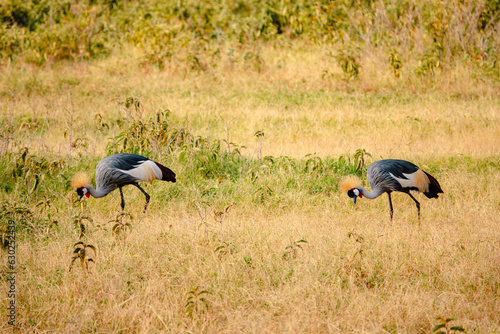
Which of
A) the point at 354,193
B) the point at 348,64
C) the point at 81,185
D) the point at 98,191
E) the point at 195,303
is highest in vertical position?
the point at 348,64

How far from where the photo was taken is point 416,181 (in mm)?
5340

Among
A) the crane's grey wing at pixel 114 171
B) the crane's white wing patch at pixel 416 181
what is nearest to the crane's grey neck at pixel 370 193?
the crane's white wing patch at pixel 416 181

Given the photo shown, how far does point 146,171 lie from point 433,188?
304cm

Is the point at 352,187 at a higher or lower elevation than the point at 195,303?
higher

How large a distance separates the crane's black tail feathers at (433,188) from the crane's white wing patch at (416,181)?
0.20 ft

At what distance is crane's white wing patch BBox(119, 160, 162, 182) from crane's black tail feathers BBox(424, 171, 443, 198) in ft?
9.43

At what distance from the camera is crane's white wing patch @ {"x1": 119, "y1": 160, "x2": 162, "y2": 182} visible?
220 inches

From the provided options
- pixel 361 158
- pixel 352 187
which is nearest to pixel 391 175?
pixel 352 187

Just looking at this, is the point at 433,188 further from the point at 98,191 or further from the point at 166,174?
the point at 98,191

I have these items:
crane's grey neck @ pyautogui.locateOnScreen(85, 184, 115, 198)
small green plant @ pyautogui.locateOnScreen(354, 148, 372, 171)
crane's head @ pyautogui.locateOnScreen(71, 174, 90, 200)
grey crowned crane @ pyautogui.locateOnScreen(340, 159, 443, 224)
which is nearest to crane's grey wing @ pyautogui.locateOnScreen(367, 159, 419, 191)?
grey crowned crane @ pyautogui.locateOnScreen(340, 159, 443, 224)

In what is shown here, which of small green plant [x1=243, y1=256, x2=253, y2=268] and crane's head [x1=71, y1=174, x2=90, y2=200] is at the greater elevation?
crane's head [x1=71, y1=174, x2=90, y2=200]

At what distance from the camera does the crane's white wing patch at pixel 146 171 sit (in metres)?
5.59

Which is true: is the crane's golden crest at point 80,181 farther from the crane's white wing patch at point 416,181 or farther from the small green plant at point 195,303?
the crane's white wing patch at point 416,181

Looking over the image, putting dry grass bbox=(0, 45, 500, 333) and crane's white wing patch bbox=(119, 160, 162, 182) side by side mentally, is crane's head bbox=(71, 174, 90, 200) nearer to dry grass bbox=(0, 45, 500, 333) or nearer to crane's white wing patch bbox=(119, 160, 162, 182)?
dry grass bbox=(0, 45, 500, 333)
